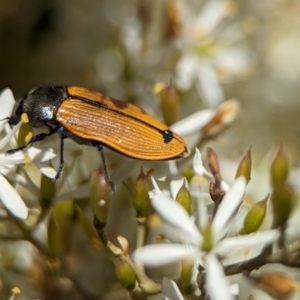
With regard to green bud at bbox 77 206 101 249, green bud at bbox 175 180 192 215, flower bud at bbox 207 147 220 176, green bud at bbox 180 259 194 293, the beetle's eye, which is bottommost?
green bud at bbox 180 259 194 293

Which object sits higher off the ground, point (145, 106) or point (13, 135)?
point (145, 106)

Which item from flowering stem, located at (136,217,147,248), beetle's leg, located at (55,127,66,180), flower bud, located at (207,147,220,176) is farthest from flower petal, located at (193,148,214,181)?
beetle's leg, located at (55,127,66,180)

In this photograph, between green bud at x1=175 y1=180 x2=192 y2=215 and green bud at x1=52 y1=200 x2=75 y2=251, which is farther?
green bud at x1=52 y1=200 x2=75 y2=251

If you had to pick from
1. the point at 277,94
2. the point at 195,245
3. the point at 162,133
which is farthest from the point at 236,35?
the point at 195,245

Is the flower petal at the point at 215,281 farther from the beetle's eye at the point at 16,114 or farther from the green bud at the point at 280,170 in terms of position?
the beetle's eye at the point at 16,114

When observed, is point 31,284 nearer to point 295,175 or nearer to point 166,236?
point 166,236

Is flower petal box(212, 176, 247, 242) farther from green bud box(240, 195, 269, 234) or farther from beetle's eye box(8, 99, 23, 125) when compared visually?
beetle's eye box(8, 99, 23, 125)

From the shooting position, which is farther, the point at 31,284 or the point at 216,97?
the point at 216,97

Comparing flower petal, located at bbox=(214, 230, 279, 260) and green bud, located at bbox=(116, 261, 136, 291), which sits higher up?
green bud, located at bbox=(116, 261, 136, 291)
